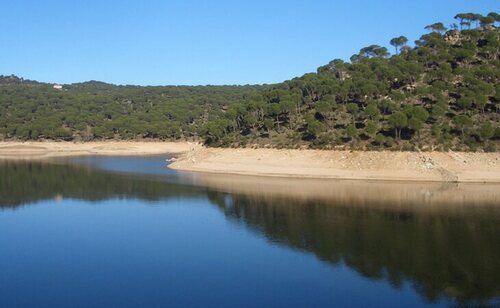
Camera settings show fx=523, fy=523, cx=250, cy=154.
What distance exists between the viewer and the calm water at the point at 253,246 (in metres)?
19.9

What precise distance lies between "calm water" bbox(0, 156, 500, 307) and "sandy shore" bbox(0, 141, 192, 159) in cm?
5555

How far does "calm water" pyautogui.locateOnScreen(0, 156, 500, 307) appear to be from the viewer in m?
19.9

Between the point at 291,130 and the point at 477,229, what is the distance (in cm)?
3976

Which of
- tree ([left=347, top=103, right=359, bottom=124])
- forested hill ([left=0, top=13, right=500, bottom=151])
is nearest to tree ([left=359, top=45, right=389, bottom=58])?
A: forested hill ([left=0, top=13, right=500, bottom=151])

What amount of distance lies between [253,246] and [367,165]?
29864 mm

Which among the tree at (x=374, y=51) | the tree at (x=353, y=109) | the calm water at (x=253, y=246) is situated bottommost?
the calm water at (x=253, y=246)

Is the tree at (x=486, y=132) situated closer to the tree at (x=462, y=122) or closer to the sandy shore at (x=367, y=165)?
the tree at (x=462, y=122)

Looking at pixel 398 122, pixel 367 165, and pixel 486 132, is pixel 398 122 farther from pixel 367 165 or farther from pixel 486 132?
pixel 486 132

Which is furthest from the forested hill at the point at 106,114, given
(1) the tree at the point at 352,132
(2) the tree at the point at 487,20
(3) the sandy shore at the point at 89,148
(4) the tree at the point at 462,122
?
(4) the tree at the point at 462,122

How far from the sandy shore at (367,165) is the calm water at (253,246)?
323cm

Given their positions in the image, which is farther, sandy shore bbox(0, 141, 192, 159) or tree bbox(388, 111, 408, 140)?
sandy shore bbox(0, 141, 192, 159)

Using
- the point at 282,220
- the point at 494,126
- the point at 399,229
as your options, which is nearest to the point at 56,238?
the point at 282,220

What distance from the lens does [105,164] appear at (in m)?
76.8

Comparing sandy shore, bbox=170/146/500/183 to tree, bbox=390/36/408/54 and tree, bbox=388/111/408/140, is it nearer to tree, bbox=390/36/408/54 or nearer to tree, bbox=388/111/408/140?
tree, bbox=388/111/408/140
